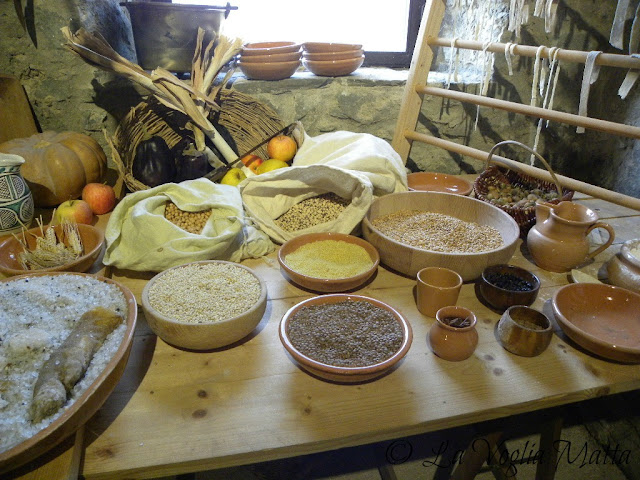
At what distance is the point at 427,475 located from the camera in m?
1.70

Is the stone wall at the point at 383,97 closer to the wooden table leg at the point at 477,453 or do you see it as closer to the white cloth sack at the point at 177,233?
the white cloth sack at the point at 177,233

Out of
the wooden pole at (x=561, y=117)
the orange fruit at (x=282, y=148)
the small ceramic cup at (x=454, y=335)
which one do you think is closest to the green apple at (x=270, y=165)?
the orange fruit at (x=282, y=148)

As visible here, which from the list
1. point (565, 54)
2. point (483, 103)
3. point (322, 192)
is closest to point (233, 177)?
point (322, 192)

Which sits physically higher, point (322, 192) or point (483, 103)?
point (483, 103)

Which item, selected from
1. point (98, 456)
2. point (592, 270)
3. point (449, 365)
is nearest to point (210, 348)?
point (98, 456)

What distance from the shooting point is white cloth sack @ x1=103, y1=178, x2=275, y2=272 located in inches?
50.0

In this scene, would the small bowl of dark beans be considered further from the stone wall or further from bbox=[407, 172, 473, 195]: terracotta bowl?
the stone wall

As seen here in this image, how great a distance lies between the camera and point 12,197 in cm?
145

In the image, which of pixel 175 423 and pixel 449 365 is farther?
pixel 449 365

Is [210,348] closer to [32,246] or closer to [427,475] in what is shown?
[32,246]

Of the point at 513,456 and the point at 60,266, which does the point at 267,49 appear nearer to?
the point at 60,266

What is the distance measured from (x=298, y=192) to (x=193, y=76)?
0.73 metres

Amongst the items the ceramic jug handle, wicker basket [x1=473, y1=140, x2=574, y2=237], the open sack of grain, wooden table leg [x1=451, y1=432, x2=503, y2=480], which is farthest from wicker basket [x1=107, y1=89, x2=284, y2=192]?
wooden table leg [x1=451, y1=432, x2=503, y2=480]

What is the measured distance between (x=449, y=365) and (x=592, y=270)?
0.72 m
